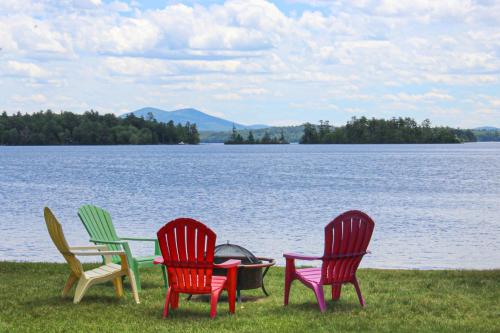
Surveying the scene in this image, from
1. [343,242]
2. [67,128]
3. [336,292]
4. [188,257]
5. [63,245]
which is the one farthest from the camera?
[67,128]

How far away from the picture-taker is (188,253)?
28.6ft

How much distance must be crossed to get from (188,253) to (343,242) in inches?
67.4

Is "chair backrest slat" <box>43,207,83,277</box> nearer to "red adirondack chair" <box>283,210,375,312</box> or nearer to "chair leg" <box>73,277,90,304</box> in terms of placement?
"chair leg" <box>73,277,90,304</box>

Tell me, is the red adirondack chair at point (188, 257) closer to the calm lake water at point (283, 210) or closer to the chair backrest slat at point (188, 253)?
the chair backrest slat at point (188, 253)

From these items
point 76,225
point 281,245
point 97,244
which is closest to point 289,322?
point 97,244

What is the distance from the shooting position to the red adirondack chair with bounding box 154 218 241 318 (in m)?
8.66

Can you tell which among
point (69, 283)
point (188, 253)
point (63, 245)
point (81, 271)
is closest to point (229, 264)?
point (188, 253)

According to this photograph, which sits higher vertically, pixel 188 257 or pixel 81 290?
pixel 188 257

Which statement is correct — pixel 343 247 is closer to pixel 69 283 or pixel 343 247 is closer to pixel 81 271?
pixel 81 271

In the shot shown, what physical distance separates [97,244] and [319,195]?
34.7 metres

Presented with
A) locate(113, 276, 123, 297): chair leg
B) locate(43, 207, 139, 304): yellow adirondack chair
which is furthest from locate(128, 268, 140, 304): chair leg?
locate(113, 276, 123, 297): chair leg

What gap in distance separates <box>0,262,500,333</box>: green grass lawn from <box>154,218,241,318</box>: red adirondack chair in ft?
1.00

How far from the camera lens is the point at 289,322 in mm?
8461

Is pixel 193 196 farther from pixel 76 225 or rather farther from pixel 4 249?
pixel 4 249
